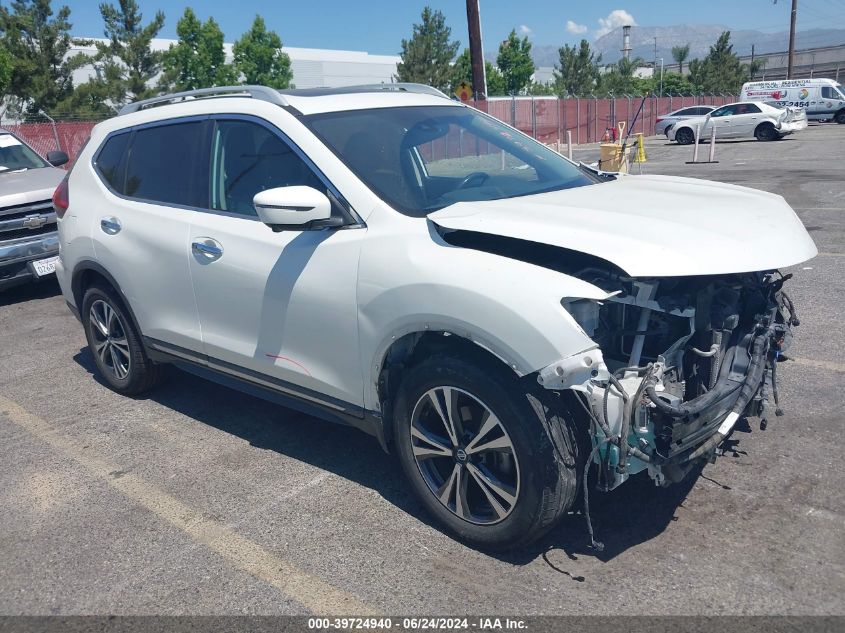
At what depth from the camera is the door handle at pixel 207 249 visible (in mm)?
4039

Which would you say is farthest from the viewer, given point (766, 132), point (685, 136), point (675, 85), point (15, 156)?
point (675, 85)

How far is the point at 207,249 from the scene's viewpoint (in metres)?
4.10

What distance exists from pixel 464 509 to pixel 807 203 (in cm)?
1068

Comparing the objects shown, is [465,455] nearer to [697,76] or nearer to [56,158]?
[56,158]

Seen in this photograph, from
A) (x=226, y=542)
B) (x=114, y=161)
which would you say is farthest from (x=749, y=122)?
(x=226, y=542)

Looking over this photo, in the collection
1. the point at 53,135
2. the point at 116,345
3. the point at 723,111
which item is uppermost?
the point at 53,135

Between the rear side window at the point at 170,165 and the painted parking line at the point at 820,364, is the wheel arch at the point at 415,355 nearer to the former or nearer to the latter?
the rear side window at the point at 170,165

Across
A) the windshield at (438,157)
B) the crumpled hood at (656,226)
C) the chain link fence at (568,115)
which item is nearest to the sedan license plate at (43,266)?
the windshield at (438,157)

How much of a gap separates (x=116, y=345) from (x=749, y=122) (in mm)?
30925

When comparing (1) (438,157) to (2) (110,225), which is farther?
(2) (110,225)

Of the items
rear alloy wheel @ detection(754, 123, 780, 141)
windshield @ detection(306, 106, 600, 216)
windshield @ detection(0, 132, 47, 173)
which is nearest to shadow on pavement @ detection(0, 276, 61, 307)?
windshield @ detection(0, 132, 47, 173)

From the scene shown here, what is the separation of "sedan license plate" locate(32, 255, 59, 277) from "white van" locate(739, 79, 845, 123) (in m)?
37.7

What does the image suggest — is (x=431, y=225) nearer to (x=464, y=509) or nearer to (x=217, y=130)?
(x=464, y=509)

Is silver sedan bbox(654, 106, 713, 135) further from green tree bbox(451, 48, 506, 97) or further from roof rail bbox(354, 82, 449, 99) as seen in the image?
roof rail bbox(354, 82, 449, 99)
